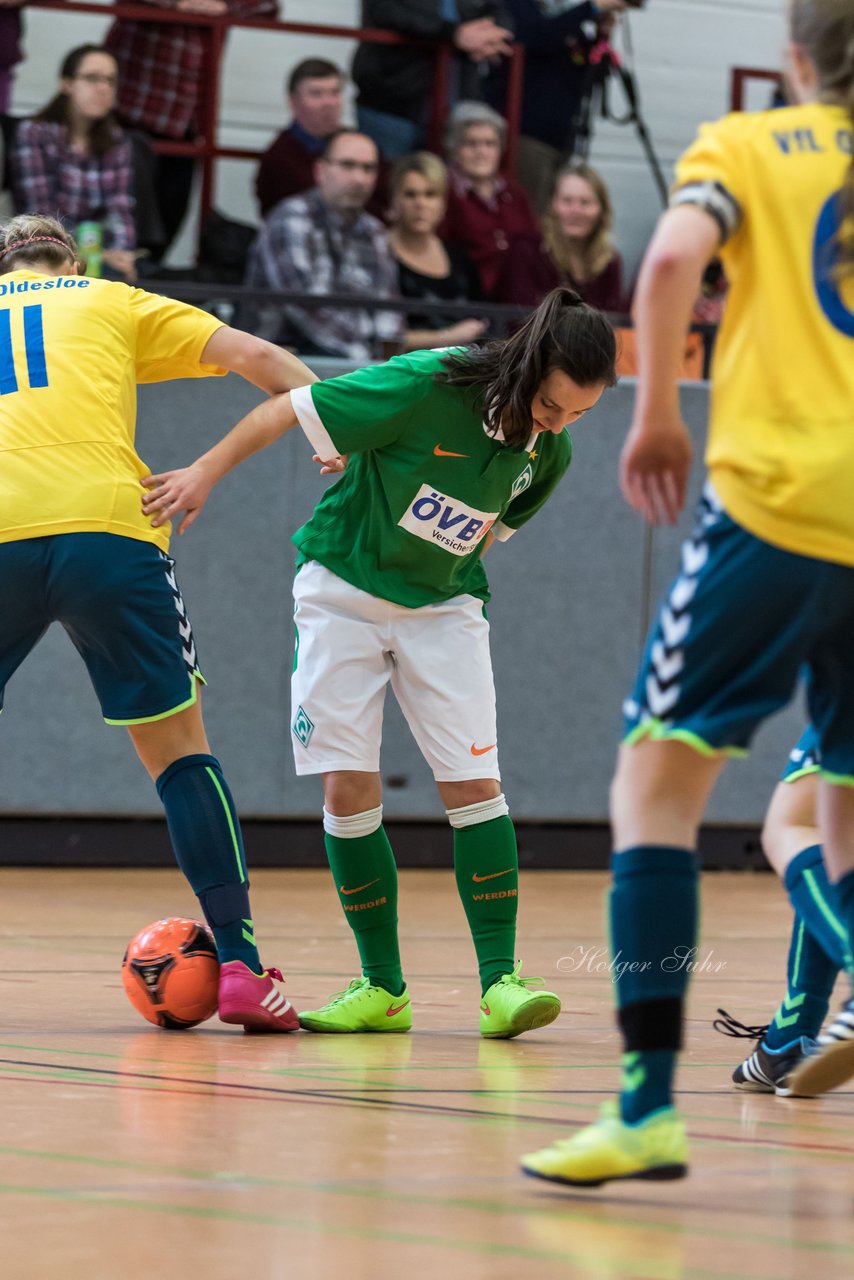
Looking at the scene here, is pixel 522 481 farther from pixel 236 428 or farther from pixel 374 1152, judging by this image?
pixel 374 1152

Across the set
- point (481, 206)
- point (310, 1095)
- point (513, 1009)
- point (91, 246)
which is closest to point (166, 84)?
point (91, 246)

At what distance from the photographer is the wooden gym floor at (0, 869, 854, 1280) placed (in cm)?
197

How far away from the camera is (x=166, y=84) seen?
8.40 metres

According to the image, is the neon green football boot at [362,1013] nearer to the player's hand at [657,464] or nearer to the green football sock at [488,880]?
the green football sock at [488,880]

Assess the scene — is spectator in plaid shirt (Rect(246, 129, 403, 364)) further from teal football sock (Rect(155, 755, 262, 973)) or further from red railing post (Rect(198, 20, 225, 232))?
teal football sock (Rect(155, 755, 262, 973))

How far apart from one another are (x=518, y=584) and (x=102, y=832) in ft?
7.23

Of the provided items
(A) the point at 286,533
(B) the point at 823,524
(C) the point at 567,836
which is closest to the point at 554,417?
(B) the point at 823,524

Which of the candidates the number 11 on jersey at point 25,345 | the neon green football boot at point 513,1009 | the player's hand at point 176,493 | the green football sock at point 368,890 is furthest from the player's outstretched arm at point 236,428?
the neon green football boot at point 513,1009

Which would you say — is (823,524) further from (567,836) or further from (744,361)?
(567,836)

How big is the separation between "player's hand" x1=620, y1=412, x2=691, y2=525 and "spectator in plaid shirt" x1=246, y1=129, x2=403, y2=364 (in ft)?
18.6

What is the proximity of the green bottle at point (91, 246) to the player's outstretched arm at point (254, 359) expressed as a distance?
391 cm

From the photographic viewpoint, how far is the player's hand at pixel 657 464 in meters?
2.21

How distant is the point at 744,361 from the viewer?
224 cm

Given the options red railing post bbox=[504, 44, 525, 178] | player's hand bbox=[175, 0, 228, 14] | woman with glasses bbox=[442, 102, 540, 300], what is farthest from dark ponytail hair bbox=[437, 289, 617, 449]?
red railing post bbox=[504, 44, 525, 178]
